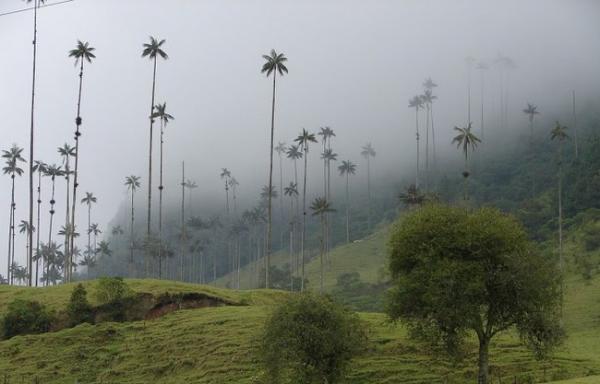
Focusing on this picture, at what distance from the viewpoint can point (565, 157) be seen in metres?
187

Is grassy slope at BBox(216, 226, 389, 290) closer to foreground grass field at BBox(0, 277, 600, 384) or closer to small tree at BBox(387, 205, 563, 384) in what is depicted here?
foreground grass field at BBox(0, 277, 600, 384)

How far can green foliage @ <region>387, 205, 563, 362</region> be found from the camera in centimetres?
4553

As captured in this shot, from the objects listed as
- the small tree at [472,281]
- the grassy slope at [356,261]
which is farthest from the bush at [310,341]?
the grassy slope at [356,261]

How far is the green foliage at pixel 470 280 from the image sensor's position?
45.5 meters

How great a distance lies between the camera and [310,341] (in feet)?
153

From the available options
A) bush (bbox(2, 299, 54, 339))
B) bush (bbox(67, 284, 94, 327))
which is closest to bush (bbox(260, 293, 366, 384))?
bush (bbox(67, 284, 94, 327))

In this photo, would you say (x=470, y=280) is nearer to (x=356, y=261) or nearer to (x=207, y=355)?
(x=207, y=355)

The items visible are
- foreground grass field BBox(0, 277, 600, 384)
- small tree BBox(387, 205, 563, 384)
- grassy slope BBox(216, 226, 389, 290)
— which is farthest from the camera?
grassy slope BBox(216, 226, 389, 290)

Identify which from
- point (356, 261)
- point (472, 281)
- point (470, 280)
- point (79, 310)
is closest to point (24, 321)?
point (79, 310)

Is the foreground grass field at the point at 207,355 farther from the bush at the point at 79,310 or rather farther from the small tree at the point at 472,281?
the small tree at the point at 472,281

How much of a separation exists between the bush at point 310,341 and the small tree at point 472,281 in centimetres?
438

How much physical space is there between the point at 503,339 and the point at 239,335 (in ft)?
84.0

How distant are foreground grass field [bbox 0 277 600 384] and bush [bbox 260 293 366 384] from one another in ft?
20.0

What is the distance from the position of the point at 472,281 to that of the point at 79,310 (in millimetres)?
48095
